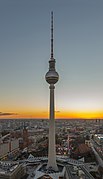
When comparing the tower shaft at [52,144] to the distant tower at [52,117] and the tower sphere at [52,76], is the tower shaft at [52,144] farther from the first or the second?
the tower sphere at [52,76]

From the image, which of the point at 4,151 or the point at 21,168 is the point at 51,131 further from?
the point at 4,151

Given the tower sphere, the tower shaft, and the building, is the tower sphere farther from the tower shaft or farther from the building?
the building

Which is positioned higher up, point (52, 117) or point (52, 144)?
point (52, 117)

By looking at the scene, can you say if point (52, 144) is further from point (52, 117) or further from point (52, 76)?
point (52, 76)

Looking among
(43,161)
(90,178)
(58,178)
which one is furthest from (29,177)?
(43,161)

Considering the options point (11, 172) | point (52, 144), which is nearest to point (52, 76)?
point (52, 144)

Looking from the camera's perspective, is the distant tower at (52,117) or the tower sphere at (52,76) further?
the tower sphere at (52,76)

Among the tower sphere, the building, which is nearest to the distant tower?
the tower sphere

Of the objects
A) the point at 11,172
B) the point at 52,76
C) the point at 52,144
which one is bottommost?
the point at 11,172

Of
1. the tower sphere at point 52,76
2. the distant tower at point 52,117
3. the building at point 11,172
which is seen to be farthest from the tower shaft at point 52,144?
the building at point 11,172

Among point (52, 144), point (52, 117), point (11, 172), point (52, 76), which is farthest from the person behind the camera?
point (52, 76)

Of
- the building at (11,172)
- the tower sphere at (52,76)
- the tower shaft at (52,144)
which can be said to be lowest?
the building at (11,172)
